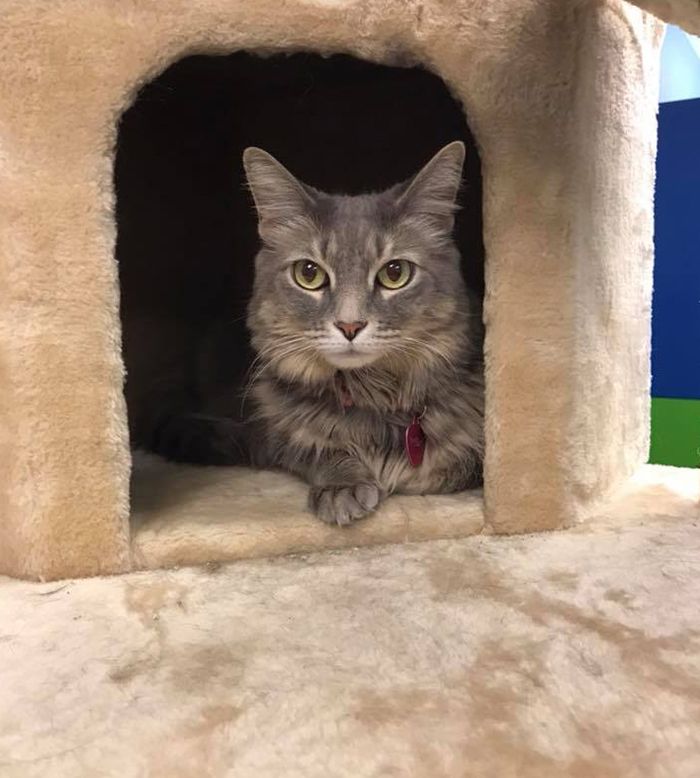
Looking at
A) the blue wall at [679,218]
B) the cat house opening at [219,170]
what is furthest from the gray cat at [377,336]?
the blue wall at [679,218]

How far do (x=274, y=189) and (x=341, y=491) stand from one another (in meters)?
0.62

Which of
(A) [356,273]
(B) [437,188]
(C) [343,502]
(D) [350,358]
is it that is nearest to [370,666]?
(C) [343,502]

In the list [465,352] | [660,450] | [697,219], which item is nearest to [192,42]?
[465,352]

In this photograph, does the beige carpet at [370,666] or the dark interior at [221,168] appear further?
the dark interior at [221,168]

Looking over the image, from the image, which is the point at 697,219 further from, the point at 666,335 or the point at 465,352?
the point at 465,352

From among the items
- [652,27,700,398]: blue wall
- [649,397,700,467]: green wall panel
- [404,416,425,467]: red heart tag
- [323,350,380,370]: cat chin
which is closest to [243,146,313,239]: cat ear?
[323,350,380,370]: cat chin

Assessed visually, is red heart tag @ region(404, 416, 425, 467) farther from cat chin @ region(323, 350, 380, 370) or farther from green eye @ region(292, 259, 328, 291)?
green eye @ region(292, 259, 328, 291)

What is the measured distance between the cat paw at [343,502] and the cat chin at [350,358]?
24 cm

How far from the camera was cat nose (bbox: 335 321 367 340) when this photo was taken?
4.51ft

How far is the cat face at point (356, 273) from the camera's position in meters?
1.42

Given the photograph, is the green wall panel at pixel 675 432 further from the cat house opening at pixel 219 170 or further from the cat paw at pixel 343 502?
the cat paw at pixel 343 502

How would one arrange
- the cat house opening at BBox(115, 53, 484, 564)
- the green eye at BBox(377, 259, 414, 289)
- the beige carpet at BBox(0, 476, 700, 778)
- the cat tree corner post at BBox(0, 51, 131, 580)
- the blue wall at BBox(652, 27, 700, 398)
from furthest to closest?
1. the blue wall at BBox(652, 27, 700, 398)
2. the cat house opening at BBox(115, 53, 484, 564)
3. the green eye at BBox(377, 259, 414, 289)
4. the cat tree corner post at BBox(0, 51, 131, 580)
5. the beige carpet at BBox(0, 476, 700, 778)

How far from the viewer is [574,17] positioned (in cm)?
137

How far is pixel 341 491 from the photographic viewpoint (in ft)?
4.80
